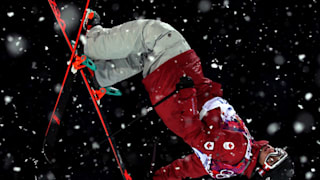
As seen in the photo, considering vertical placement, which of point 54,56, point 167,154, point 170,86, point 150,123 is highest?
point 54,56

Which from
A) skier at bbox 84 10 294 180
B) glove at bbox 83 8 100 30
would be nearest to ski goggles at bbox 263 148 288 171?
skier at bbox 84 10 294 180

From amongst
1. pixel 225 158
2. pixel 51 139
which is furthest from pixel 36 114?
pixel 225 158

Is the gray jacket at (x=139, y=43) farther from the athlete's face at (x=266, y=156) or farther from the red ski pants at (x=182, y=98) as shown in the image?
the athlete's face at (x=266, y=156)

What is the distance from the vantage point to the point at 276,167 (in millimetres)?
1265

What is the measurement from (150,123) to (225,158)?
29.3 inches

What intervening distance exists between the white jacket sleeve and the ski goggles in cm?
76

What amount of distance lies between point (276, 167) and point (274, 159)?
0.03 meters

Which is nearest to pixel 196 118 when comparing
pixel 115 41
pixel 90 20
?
pixel 115 41

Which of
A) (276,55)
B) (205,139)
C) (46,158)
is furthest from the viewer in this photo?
(276,55)

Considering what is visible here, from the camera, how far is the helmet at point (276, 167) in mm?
1263

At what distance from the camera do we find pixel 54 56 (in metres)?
1.73

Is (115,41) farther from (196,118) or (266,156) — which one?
(266,156)

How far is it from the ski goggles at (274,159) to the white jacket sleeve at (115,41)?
2.51 ft

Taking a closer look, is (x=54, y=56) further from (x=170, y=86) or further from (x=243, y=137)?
(x=243, y=137)
